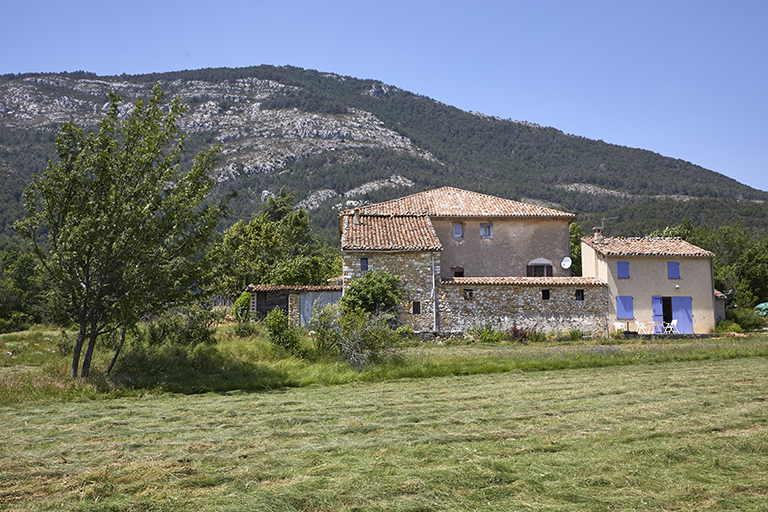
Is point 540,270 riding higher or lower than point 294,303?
higher

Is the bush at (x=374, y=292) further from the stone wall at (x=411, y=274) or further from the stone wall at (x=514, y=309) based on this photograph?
the stone wall at (x=514, y=309)

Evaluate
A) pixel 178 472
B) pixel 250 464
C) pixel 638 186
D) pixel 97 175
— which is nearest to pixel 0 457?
pixel 178 472

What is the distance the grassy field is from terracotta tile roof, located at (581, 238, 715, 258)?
47.2 feet

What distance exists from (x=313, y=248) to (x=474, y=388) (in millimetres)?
40064

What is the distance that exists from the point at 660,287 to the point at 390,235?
Result: 1296 centimetres

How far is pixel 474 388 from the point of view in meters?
11.0

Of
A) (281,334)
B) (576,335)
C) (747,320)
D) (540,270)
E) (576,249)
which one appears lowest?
(576,335)

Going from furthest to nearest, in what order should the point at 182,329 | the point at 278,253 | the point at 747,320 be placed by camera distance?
the point at 278,253
the point at 747,320
the point at 182,329

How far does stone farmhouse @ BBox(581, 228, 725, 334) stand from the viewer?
2428 cm

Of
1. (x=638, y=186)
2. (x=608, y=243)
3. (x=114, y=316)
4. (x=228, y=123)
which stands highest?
(x=228, y=123)

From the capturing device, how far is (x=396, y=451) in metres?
5.91

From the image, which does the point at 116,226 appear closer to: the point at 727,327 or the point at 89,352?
the point at 89,352

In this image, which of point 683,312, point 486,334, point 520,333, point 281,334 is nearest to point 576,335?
point 520,333

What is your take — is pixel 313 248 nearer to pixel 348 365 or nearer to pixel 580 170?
pixel 348 365
